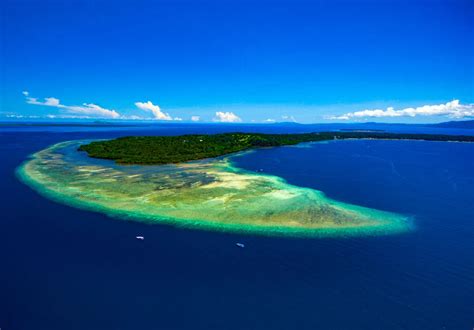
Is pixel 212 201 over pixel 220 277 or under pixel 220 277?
over

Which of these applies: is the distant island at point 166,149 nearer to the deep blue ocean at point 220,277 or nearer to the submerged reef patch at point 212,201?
the submerged reef patch at point 212,201

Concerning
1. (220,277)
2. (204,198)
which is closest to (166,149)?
(204,198)

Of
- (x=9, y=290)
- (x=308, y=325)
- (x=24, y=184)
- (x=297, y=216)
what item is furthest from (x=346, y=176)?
(x=24, y=184)

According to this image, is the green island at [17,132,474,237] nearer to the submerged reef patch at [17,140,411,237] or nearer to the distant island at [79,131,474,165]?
the submerged reef patch at [17,140,411,237]

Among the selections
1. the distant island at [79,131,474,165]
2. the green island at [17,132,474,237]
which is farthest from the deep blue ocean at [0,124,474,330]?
the distant island at [79,131,474,165]

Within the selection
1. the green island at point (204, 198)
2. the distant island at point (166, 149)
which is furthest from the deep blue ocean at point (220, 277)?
the distant island at point (166, 149)

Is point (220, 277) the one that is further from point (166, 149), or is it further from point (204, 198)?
point (166, 149)

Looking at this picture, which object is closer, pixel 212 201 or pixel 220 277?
pixel 220 277

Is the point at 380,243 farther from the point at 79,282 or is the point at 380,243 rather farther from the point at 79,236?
the point at 79,236
